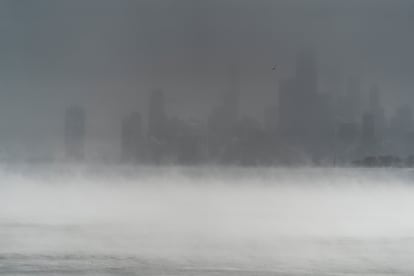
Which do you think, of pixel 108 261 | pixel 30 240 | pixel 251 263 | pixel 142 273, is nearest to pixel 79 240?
pixel 30 240

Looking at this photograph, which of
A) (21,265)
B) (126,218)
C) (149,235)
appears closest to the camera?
(21,265)

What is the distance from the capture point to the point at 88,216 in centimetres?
737

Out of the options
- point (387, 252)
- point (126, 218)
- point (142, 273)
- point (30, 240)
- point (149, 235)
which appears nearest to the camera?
point (142, 273)

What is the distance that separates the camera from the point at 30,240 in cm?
547

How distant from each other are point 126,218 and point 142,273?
3.28 m

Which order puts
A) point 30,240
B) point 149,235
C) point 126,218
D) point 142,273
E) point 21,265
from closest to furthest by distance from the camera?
point 142,273, point 21,265, point 30,240, point 149,235, point 126,218

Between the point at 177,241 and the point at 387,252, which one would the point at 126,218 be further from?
the point at 387,252

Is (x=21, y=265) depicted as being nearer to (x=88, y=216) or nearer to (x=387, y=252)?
(x=88, y=216)

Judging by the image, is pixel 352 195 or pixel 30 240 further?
pixel 352 195

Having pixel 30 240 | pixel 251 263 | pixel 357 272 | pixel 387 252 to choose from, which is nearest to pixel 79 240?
pixel 30 240

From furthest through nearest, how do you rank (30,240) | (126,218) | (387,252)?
(126,218) < (30,240) < (387,252)

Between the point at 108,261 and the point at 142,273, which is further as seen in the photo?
the point at 108,261

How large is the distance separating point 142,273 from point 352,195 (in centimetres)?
486

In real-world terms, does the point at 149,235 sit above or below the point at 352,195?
below
